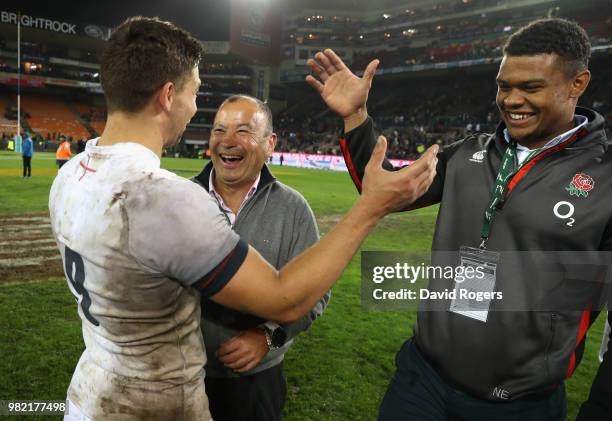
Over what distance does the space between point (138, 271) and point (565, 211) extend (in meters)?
1.65

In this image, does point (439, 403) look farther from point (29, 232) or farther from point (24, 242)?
point (29, 232)

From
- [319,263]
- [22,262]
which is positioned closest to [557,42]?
[319,263]

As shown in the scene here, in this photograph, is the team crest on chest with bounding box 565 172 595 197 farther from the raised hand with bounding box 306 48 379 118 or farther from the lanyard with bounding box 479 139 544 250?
the raised hand with bounding box 306 48 379 118

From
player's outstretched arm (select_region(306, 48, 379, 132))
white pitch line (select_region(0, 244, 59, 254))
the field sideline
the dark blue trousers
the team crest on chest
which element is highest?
player's outstretched arm (select_region(306, 48, 379, 132))

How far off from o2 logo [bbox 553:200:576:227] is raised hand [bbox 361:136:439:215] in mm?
711

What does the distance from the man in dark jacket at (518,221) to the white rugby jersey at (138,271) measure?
3.17ft

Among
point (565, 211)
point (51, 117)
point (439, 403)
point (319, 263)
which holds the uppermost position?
point (51, 117)

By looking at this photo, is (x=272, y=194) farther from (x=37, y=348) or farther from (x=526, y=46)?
(x=37, y=348)

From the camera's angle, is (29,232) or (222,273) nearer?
(222,273)

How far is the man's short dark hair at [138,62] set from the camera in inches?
60.8

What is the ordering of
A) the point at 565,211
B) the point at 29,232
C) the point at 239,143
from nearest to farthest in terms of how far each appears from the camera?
the point at 565,211, the point at 239,143, the point at 29,232

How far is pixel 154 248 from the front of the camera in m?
1.37

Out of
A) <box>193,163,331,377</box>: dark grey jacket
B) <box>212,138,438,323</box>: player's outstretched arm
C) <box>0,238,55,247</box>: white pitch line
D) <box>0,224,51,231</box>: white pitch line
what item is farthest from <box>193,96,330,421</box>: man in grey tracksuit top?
<box>0,224,51,231</box>: white pitch line

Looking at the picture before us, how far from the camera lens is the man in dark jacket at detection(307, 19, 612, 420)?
6.18ft
